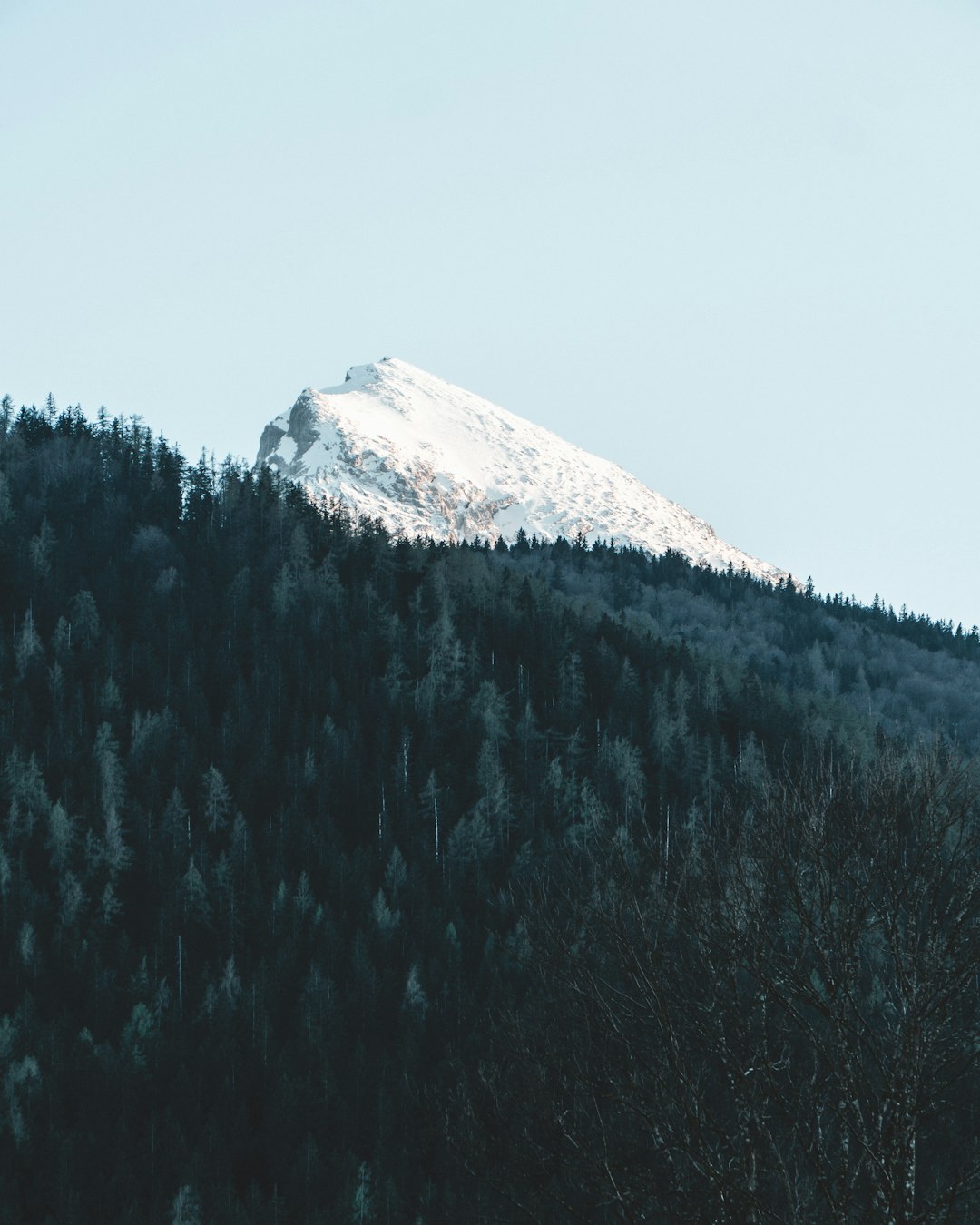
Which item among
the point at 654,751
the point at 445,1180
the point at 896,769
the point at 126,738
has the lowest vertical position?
the point at 445,1180

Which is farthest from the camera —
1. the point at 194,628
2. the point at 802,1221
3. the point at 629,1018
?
the point at 194,628

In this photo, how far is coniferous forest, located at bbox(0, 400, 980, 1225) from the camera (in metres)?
17.2

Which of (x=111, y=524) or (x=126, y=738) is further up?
(x=111, y=524)

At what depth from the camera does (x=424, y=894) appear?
120500mm

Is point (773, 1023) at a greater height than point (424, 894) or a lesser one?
greater

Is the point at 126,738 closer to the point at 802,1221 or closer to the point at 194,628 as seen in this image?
the point at 194,628

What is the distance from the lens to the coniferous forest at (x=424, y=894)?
1725cm

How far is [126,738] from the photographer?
461 feet

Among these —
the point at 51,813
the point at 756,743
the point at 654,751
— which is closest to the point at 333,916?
the point at 51,813

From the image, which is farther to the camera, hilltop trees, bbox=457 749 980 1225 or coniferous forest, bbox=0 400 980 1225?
coniferous forest, bbox=0 400 980 1225

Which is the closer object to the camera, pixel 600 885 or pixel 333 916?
pixel 600 885

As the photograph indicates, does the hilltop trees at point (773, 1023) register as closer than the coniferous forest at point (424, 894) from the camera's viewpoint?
Yes

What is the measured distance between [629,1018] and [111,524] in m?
166

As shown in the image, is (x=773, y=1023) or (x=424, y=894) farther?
(x=424, y=894)
